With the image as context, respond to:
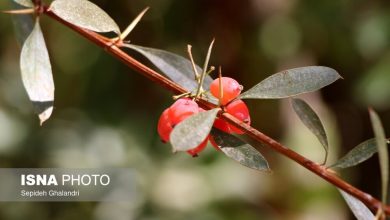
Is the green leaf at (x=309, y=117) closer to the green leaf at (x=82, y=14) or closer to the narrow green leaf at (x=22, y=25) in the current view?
the green leaf at (x=82, y=14)

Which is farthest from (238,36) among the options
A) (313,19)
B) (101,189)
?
(101,189)

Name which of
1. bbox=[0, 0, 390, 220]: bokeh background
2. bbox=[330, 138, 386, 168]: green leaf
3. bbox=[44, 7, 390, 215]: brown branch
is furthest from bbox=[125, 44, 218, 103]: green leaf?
bbox=[0, 0, 390, 220]: bokeh background

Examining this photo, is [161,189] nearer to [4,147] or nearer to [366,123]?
[4,147]

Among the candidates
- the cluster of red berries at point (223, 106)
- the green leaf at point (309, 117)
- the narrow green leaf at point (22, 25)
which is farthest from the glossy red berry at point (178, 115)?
the narrow green leaf at point (22, 25)

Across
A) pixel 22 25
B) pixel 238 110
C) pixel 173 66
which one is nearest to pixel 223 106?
pixel 238 110

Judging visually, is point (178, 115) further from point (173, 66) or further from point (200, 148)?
point (173, 66)

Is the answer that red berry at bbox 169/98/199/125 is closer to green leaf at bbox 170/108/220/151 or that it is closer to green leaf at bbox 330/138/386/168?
green leaf at bbox 170/108/220/151
